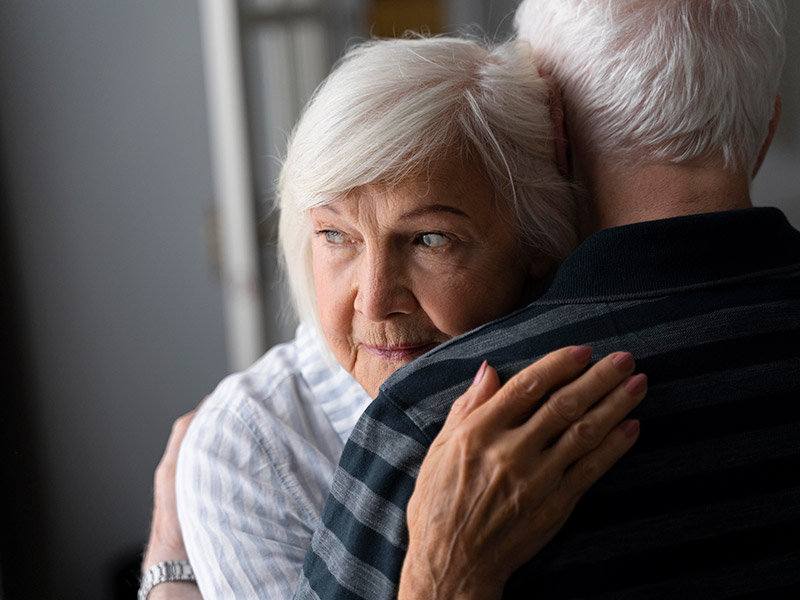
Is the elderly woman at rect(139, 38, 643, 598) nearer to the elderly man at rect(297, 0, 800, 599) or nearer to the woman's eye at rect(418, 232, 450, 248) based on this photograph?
the woman's eye at rect(418, 232, 450, 248)

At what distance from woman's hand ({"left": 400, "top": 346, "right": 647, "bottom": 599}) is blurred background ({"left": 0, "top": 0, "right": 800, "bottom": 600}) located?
72.9 inches

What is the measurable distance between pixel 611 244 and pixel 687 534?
0.32m

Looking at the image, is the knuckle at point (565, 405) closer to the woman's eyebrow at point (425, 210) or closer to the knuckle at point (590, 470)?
the knuckle at point (590, 470)

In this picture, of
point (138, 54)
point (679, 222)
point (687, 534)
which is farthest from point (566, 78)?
point (138, 54)

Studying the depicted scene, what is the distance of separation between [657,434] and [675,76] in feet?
1.51

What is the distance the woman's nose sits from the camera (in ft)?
3.57

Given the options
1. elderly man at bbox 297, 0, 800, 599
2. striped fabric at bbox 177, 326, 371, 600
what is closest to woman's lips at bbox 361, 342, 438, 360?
striped fabric at bbox 177, 326, 371, 600

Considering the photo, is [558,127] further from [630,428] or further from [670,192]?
[630,428]

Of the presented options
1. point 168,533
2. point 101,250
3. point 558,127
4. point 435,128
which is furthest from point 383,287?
point 101,250

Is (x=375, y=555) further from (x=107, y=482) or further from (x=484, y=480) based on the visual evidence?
(x=107, y=482)

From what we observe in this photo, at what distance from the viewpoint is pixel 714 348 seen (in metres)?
0.86

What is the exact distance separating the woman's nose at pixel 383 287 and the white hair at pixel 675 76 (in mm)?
310

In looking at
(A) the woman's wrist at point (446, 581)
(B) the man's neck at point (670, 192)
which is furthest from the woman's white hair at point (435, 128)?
(A) the woman's wrist at point (446, 581)

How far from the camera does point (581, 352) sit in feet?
2.70
